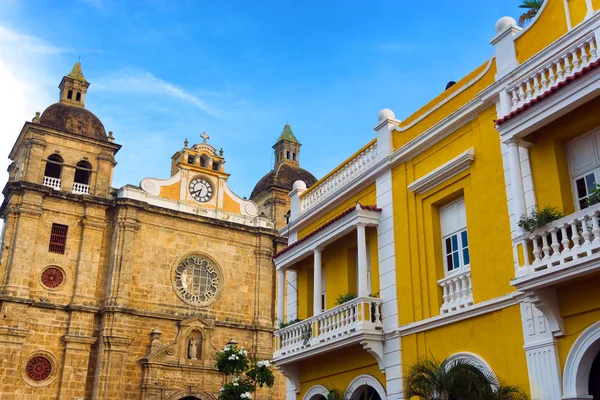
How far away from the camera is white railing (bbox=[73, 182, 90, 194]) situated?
93.0 ft

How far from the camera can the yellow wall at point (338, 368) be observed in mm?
13406

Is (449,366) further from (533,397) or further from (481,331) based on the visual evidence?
(533,397)

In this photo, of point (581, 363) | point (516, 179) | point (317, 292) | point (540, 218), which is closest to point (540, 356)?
point (581, 363)

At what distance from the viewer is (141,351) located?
26.7m

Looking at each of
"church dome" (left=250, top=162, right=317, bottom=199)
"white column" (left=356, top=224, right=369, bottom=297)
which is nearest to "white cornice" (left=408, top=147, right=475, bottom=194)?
"white column" (left=356, top=224, right=369, bottom=297)

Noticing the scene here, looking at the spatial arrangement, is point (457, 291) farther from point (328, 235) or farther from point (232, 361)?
point (232, 361)

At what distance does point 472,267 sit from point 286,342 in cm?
579

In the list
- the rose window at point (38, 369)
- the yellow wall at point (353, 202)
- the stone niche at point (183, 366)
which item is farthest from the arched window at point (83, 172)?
the yellow wall at point (353, 202)

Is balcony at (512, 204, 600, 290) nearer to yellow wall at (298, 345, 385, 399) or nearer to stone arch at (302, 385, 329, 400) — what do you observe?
yellow wall at (298, 345, 385, 399)

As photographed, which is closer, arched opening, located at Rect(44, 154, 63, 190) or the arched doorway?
the arched doorway

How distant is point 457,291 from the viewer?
11.6m

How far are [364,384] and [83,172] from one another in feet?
66.6

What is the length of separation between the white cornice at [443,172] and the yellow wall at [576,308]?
10.6 feet

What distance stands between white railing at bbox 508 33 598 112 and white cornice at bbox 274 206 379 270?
13.8 ft
